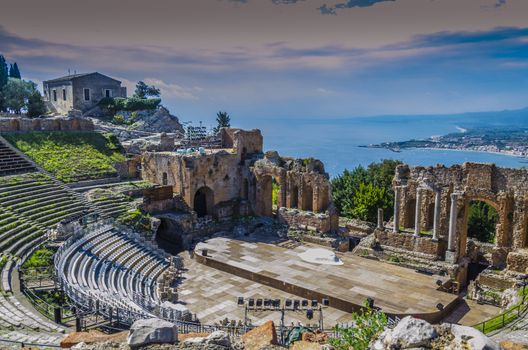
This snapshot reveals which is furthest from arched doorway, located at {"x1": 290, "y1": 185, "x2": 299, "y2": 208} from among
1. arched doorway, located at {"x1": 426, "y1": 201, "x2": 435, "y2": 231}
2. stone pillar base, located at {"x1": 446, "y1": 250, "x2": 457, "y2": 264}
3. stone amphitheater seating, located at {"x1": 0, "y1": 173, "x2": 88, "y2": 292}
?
stone amphitheater seating, located at {"x1": 0, "y1": 173, "x2": 88, "y2": 292}

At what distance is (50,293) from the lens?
18.9 metres

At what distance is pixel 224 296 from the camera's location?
26.3 metres

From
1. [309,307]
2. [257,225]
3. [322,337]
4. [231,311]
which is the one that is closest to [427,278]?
[309,307]

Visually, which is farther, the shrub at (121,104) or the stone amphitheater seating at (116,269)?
the shrub at (121,104)

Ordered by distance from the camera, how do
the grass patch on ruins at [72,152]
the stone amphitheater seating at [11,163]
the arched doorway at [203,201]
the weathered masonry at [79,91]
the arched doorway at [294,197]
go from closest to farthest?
the stone amphitheater seating at [11,163]
the grass patch on ruins at [72,152]
the arched doorway at [294,197]
the arched doorway at [203,201]
the weathered masonry at [79,91]

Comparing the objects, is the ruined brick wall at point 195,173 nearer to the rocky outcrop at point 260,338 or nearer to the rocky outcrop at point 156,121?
the rocky outcrop at point 156,121

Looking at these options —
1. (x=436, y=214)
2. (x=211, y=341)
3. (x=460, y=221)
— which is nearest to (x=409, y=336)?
(x=211, y=341)

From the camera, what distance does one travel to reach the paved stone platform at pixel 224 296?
922 inches

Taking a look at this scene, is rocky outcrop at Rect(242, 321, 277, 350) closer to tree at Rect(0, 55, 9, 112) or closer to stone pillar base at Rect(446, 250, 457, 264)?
stone pillar base at Rect(446, 250, 457, 264)

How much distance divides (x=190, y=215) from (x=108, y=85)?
3739 cm

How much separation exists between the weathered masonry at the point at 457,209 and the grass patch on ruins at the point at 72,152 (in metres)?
25.1

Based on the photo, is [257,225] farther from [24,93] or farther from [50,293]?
[24,93]

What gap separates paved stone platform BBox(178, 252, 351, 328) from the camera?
2341 cm

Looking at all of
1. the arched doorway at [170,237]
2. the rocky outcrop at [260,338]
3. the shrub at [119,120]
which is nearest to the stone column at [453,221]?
the arched doorway at [170,237]
